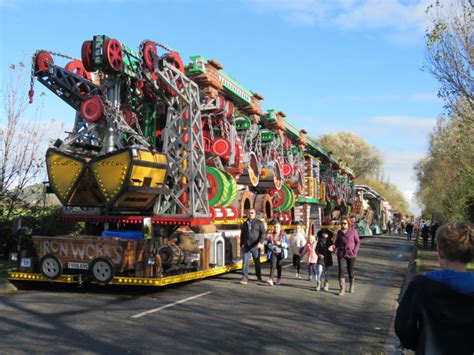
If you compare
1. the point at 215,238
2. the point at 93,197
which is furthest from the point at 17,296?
the point at 215,238

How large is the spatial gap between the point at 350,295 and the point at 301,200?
55.4 ft

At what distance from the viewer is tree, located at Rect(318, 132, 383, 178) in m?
88.1

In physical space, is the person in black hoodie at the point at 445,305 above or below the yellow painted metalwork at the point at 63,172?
below

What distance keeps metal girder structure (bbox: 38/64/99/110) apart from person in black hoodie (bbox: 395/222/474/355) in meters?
11.3

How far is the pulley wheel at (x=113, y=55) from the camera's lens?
11.8 m

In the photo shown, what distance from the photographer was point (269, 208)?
19.8 m

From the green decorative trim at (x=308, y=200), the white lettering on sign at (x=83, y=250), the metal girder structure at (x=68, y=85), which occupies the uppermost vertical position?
the metal girder structure at (x=68, y=85)

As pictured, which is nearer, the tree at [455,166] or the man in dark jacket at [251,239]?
the man in dark jacket at [251,239]

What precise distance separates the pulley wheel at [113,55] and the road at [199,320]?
5.19m

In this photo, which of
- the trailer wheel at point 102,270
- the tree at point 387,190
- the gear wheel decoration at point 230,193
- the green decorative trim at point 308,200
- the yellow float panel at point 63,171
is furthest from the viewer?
the tree at point 387,190

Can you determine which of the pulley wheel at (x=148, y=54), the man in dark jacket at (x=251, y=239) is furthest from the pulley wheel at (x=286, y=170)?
the pulley wheel at (x=148, y=54)

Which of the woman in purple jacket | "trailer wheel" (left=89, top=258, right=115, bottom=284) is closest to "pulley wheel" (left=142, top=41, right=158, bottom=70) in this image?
"trailer wheel" (left=89, top=258, right=115, bottom=284)

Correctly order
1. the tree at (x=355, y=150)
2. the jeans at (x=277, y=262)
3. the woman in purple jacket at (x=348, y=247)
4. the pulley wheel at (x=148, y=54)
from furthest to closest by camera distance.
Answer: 1. the tree at (x=355, y=150)
2. the jeans at (x=277, y=262)
3. the pulley wheel at (x=148, y=54)
4. the woman in purple jacket at (x=348, y=247)

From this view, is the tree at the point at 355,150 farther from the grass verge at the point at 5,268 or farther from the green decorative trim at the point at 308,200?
the grass verge at the point at 5,268
